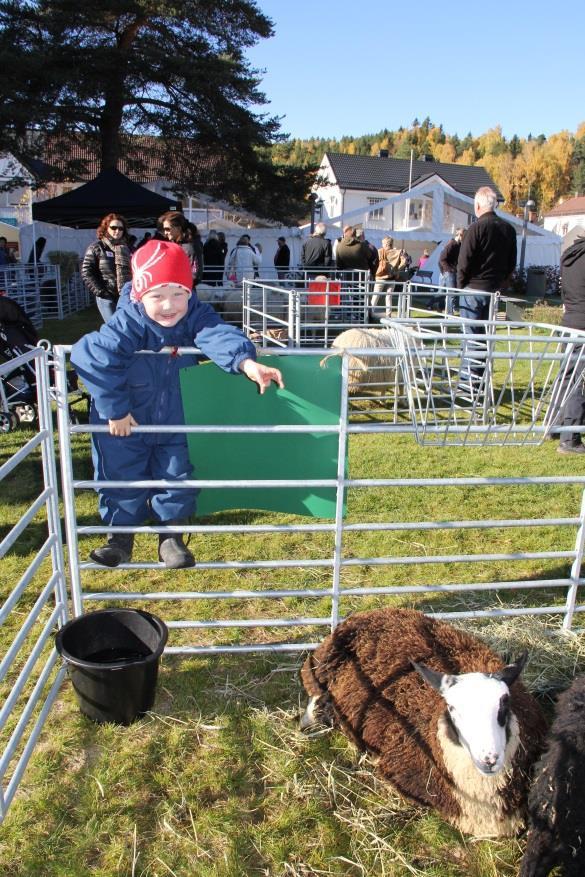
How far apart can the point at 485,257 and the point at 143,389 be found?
5940mm

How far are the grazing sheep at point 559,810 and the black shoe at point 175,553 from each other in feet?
5.72

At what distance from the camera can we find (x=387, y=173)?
67.8 m

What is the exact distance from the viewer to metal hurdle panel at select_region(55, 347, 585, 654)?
126 inches

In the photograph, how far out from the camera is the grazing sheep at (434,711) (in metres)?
2.38

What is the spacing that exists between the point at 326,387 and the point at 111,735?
1796 millimetres

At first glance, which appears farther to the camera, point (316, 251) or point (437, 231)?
point (437, 231)

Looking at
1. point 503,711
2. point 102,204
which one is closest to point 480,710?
point 503,711

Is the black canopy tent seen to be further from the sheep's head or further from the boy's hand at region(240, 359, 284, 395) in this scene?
the sheep's head

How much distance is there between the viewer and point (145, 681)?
2.93 meters

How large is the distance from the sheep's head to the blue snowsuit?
148cm

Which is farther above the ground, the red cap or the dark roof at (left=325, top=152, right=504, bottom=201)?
the dark roof at (left=325, top=152, right=504, bottom=201)

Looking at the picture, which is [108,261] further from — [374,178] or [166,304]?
[374,178]

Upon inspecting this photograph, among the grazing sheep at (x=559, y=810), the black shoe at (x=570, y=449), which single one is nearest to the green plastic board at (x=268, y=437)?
the grazing sheep at (x=559, y=810)

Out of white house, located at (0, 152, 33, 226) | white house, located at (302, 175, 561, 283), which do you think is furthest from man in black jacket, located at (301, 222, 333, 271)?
white house, located at (302, 175, 561, 283)
